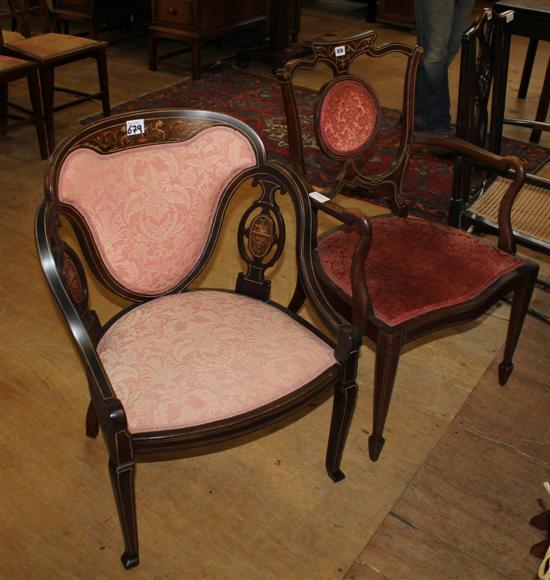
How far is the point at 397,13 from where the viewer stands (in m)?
5.88

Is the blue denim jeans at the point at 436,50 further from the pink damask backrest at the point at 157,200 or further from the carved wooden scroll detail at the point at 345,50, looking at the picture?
the pink damask backrest at the point at 157,200

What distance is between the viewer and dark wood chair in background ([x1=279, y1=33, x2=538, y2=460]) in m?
1.76

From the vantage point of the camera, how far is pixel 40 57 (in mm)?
3430

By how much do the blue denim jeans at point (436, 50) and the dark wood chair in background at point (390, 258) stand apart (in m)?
1.48

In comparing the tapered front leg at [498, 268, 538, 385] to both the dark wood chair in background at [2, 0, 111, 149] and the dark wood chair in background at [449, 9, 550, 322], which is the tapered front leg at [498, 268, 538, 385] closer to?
the dark wood chair in background at [449, 9, 550, 322]

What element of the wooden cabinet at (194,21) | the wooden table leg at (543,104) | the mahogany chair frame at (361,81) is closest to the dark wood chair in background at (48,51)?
the wooden cabinet at (194,21)

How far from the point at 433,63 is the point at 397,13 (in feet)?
8.59

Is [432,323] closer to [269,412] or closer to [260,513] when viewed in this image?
[269,412]

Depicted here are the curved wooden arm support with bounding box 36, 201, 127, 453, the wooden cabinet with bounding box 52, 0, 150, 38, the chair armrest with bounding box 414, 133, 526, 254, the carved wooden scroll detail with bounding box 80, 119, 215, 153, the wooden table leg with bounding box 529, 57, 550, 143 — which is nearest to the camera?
the curved wooden arm support with bounding box 36, 201, 127, 453

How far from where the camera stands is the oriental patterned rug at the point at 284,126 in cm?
335

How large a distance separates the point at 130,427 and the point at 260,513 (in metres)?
0.52

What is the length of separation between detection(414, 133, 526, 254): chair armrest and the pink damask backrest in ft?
2.27

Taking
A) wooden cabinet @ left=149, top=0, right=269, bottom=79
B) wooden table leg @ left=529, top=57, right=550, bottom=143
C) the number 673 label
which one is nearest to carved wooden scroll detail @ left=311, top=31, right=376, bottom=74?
the number 673 label

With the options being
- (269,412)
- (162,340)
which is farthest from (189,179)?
(269,412)
